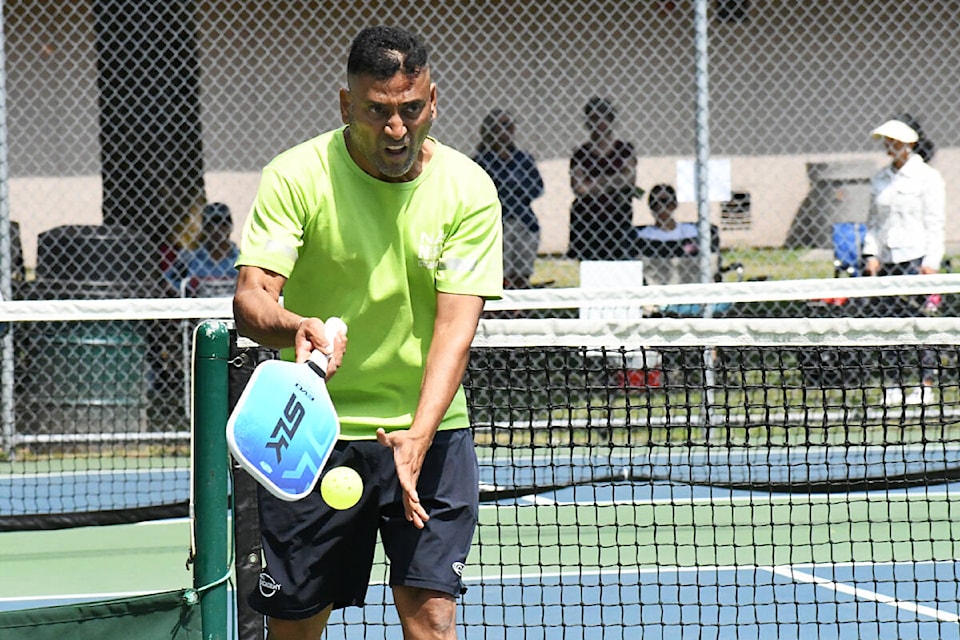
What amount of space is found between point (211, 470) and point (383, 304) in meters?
0.55

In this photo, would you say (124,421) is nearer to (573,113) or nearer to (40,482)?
(40,482)

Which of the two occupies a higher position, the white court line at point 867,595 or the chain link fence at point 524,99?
the chain link fence at point 524,99

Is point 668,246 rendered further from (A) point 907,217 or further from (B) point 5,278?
(B) point 5,278

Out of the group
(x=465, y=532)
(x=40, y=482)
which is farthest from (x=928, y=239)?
(x=465, y=532)

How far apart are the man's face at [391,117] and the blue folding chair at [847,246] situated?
833cm

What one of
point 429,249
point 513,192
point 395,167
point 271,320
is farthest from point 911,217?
point 271,320

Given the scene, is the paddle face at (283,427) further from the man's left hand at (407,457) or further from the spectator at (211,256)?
the spectator at (211,256)

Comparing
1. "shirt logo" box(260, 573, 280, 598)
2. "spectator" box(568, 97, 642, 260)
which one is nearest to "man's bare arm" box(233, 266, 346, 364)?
"shirt logo" box(260, 573, 280, 598)

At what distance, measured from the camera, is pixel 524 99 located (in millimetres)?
15875

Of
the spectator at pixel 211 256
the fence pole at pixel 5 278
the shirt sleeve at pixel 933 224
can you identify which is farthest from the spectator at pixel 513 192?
the fence pole at pixel 5 278

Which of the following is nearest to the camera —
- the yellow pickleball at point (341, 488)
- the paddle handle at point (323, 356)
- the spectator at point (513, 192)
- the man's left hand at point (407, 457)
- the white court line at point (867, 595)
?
the paddle handle at point (323, 356)

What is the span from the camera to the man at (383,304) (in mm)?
3352

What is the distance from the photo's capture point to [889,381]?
10.9m

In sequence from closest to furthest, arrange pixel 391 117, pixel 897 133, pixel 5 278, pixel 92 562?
pixel 391 117 → pixel 92 562 → pixel 5 278 → pixel 897 133
